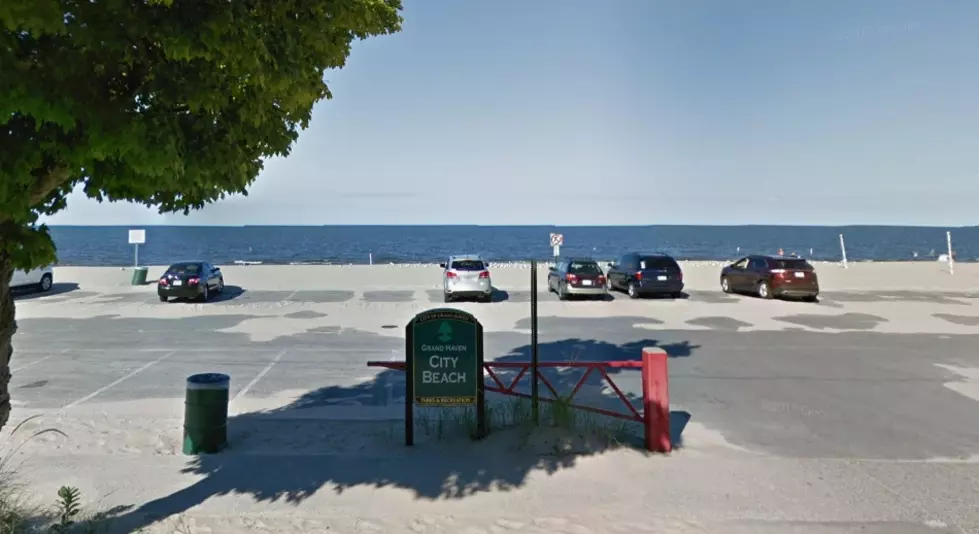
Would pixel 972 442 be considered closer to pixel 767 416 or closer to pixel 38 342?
pixel 767 416

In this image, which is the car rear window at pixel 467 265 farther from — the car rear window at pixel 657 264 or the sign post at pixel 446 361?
the sign post at pixel 446 361

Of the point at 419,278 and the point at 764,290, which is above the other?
the point at 419,278

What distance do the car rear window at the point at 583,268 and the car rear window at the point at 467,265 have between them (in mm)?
3386

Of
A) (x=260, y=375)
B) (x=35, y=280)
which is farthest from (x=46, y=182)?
(x=35, y=280)

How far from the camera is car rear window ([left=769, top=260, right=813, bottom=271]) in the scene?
22.6 metres

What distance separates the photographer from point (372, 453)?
7.00 metres

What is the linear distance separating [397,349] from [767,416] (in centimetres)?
774

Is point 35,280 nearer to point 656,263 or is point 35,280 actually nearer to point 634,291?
point 634,291

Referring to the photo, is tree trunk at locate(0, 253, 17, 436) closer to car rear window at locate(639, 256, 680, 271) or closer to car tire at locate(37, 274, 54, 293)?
car rear window at locate(639, 256, 680, 271)

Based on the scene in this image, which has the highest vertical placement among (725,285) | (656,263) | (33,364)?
(656,263)

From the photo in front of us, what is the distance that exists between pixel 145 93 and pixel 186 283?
1932 centimetres

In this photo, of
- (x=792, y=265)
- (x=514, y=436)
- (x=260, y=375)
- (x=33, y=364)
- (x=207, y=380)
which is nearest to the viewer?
(x=207, y=380)

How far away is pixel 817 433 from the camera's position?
784cm

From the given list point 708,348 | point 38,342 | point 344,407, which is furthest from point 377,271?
point 344,407
